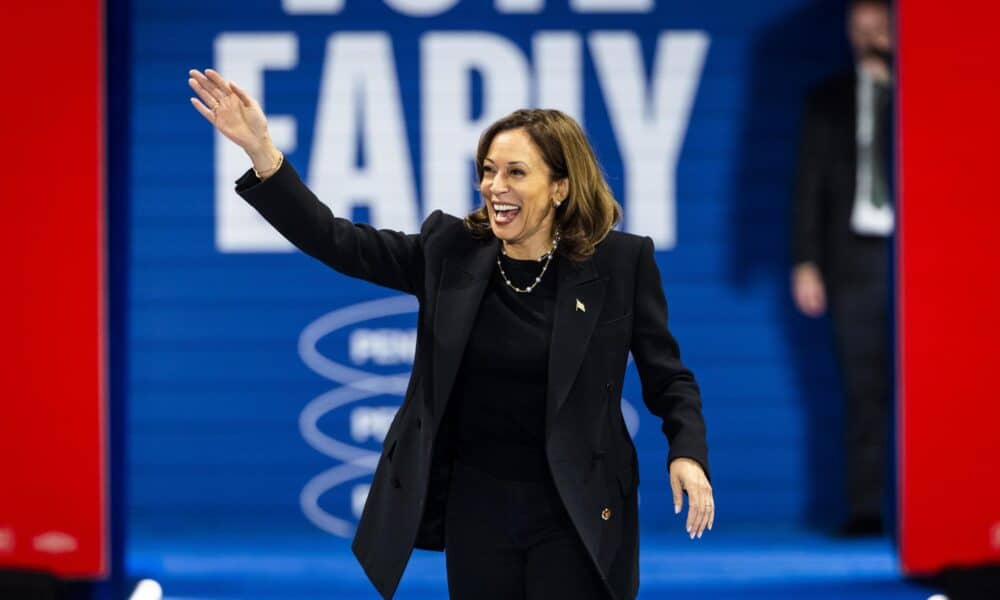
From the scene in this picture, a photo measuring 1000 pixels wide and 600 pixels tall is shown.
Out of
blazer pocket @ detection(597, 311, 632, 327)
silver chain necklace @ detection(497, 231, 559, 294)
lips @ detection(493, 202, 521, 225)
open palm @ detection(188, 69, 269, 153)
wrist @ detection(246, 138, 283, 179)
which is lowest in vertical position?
blazer pocket @ detection(597, 311, 632, 327)

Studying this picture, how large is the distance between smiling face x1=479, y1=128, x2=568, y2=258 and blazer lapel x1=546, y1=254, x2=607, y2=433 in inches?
5.0

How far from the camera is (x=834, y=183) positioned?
6.18 m

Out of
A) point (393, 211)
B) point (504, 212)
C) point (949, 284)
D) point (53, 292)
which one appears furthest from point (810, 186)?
point (504, 212)

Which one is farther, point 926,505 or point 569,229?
point 926,505

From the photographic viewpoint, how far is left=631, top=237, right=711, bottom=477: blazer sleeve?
310 cm

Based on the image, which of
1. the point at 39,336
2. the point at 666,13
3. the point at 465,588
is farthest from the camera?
the point at 666,13

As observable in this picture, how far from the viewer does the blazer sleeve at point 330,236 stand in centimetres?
295

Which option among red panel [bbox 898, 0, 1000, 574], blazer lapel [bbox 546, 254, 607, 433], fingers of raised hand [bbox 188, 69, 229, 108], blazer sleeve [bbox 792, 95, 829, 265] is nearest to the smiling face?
blazer lapel [bbox 546, 254, 607, 433]

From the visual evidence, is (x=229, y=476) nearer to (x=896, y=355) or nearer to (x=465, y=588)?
(x=896, y=355)

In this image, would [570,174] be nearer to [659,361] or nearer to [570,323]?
[570,323]

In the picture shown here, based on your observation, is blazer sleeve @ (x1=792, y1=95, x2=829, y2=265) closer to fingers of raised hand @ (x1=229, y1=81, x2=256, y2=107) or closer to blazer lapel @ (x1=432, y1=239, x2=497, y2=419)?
blazer lapel @ (x1=432, y1=239, x2=497, y2=419)

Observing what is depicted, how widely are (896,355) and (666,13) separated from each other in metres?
1.68

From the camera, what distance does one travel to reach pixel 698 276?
20.9 feet

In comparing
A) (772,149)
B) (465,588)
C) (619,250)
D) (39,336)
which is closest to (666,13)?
(772,149)
